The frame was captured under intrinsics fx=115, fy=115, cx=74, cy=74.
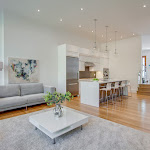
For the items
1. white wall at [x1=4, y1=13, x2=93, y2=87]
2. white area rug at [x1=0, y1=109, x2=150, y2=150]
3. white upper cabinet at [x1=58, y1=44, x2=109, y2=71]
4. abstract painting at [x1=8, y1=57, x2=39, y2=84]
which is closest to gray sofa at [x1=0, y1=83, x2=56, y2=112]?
abstract painting at [x1=8, y1=57, x2=39, y2=84]

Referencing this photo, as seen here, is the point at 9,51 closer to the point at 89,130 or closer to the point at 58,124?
the point at 58,124

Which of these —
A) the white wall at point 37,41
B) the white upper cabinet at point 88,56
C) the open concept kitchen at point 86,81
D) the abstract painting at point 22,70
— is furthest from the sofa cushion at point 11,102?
the white upper cabinet at point 88,56

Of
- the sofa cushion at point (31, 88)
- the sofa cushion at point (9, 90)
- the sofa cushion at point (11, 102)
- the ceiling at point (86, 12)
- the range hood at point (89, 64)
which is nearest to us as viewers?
the sofa cushion at point (11, 102)

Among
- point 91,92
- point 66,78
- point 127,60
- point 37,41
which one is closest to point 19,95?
point 66,78

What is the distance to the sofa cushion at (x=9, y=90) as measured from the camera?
416 cm

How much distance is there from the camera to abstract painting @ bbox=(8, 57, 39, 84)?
4707 mm

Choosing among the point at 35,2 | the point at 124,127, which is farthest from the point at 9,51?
the point at 124,127

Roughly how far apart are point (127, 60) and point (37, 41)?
5.93 metres

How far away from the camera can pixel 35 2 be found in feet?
12.8

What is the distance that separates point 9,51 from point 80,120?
402 cm

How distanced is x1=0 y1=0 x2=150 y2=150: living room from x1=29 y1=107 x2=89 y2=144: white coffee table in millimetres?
19

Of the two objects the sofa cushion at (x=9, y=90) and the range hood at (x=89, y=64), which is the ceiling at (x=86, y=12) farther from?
Result: the sofa cushion at (x=9, y=90)

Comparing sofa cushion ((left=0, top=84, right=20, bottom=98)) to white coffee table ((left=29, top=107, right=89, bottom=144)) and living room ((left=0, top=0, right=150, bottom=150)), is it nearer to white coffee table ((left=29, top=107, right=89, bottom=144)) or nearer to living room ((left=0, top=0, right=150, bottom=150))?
living room ((left=0, top=0, right=150, bottom=150))

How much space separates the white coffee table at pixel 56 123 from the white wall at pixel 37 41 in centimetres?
307
